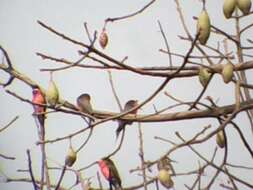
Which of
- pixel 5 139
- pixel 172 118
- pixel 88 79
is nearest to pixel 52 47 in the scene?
pixel 88 79

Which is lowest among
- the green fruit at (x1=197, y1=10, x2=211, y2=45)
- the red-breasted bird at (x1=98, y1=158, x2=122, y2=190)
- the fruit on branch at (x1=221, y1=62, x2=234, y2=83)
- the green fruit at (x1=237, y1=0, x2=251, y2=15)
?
the red-breasted bird at (x1=98, y1=158, x2=122, y2=190)

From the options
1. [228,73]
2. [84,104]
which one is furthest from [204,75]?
[84,104]

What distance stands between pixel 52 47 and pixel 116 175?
68 cm

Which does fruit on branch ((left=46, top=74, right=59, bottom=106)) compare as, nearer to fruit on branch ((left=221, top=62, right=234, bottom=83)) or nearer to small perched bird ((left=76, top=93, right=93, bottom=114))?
small perched bird ((left=76, top=93, right=93, bottom=114))

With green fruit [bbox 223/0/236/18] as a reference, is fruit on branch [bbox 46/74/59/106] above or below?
below

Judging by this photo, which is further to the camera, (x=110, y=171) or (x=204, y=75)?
(x=110, y=171)

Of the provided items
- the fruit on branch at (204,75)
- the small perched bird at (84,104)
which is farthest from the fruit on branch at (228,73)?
the small perched bird at (84,104)

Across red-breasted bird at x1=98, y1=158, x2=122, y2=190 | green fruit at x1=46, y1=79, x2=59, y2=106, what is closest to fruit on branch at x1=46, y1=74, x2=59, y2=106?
green fruit at x1=46, y1=79, x2=59, y2=106

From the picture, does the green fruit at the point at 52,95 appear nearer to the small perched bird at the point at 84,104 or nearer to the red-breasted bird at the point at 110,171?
the small perched bird at the point at 84,104

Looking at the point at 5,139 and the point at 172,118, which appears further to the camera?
the point at 5,139

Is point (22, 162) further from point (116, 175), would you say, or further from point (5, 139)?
point (116, 175)

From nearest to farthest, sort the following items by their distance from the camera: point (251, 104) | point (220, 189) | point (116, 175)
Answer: point (251, 104)
point (116, 175)
point (220, 189)

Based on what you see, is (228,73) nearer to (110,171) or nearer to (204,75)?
(204,75)

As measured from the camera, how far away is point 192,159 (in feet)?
3.76
